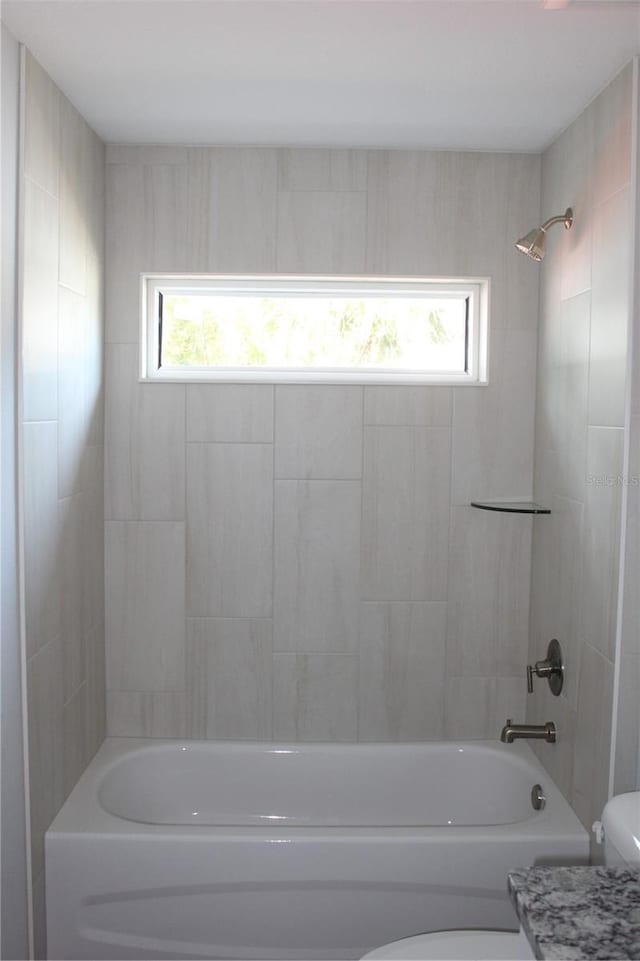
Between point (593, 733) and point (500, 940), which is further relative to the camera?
point (593, 733)

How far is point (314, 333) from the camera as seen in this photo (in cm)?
304

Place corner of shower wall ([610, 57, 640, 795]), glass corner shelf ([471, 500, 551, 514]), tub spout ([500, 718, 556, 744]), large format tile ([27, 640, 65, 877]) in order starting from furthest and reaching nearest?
glass corner shelf ([471, 500, 551, 514]) → tub spout ([500, 718, 556, 744]) → large format tile ([27, 640, 65, 877]) → corner of shower wall ([610, 57, 640, 795])

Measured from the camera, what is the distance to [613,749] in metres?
2.19

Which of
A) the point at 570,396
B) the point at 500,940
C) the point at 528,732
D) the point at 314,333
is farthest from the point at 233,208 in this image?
the point at 500,940

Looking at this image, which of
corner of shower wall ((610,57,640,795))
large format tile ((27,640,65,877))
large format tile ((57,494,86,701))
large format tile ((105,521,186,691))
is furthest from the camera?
large format tile ((105,521,186,691))

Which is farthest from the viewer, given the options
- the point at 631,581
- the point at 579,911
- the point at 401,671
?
the point at 401,671

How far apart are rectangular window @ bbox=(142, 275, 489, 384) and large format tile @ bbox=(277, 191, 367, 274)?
0.13 metres

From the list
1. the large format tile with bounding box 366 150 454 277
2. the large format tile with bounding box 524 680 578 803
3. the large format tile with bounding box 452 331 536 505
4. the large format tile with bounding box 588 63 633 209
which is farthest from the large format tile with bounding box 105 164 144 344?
the large format tile with bounding box 524 680 578 803

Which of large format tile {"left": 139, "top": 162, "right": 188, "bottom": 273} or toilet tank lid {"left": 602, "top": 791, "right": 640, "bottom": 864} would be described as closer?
toilet tank lid {"left": 602, "top": 791, "right": 640, "bottom": 864}

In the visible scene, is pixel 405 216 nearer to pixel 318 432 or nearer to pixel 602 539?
pixel 318 432

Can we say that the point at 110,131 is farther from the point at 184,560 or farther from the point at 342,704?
the point at 342,704

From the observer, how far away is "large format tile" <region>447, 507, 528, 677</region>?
299cm

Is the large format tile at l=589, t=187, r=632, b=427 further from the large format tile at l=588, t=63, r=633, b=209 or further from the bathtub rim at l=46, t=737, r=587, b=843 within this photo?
the bathtub rim at l=46, t=737, r=587, b=843

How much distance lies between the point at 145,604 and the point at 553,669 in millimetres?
1429
